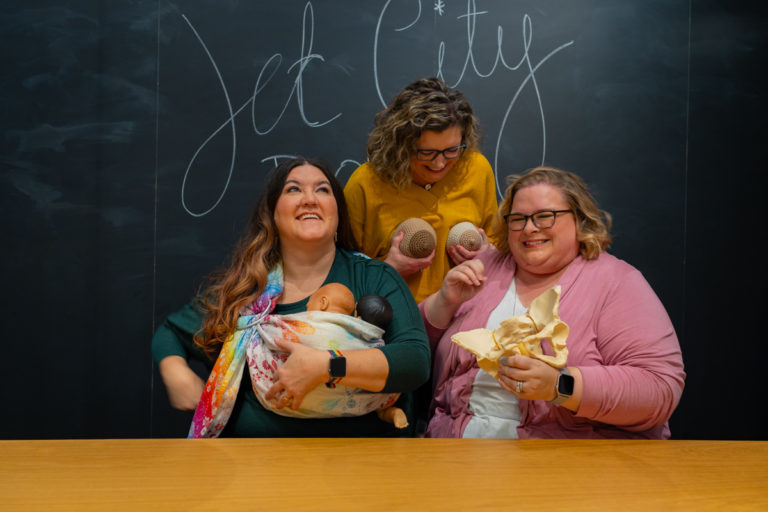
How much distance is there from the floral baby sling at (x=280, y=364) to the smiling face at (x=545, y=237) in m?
0.62

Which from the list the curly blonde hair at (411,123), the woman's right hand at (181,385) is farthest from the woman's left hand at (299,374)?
the curly blonde hair at (411,123)

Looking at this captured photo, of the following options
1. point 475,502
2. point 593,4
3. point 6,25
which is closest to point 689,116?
point 593,4

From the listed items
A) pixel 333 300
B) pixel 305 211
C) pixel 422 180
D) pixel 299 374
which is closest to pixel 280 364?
pixel 299 374

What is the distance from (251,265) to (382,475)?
1.04 meters

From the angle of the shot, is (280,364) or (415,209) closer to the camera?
(280,364)

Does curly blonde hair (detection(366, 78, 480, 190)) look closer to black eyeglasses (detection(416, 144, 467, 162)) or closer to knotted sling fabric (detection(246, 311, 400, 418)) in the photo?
black eyeglasses (detection(416, 144, 467, 162))

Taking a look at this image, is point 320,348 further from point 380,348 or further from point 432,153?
point 432,153

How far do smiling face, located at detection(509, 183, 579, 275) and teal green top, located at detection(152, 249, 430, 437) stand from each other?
436 mm

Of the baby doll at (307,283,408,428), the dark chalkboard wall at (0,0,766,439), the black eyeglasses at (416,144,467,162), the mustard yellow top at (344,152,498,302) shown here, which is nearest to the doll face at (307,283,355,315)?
the baby doll at (307,283,408,428)

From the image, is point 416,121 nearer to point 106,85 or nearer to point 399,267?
point 399,267

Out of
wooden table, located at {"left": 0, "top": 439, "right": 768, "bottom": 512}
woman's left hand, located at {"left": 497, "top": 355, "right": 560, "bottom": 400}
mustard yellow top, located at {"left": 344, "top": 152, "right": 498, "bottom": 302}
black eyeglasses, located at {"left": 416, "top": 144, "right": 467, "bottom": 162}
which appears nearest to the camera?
wooden table, located at {"left": 0, "top": 439, "right": 768, "bottom": 512}

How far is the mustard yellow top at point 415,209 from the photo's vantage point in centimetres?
263

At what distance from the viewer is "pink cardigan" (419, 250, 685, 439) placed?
74.5 inches

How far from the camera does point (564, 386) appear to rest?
5.98ft
